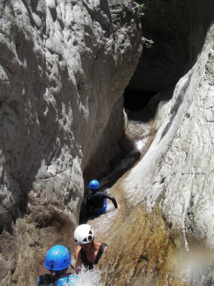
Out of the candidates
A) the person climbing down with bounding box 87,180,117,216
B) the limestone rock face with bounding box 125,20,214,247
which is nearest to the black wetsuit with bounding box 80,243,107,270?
the limestone rock face with bounding box 125,20,214,247

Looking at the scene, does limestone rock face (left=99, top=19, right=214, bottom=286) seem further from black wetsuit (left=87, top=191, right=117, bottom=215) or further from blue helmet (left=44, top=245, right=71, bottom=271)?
black wetsuit (left=87, top=191, right=117, bottom=215)

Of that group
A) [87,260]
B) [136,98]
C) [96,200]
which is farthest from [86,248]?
[136,98]

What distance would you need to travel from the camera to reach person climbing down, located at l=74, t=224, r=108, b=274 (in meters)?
4.20

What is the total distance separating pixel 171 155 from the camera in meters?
5.29

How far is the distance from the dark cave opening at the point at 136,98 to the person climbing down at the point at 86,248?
12.2 m

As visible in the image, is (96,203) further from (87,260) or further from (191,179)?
(191,179)

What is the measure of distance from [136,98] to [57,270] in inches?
535

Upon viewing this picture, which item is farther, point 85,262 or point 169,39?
point 169,39

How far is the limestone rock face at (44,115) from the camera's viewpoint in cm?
394

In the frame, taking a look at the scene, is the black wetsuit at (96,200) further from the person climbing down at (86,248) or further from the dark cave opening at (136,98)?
the dark cave opening at (136,98)

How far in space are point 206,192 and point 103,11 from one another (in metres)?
4.79

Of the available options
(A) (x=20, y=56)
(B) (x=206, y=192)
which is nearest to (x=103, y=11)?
(A) (x=20, y=56)

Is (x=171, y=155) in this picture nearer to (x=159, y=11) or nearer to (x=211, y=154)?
(x=211, y=154)

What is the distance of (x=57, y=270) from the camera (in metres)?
3.51
